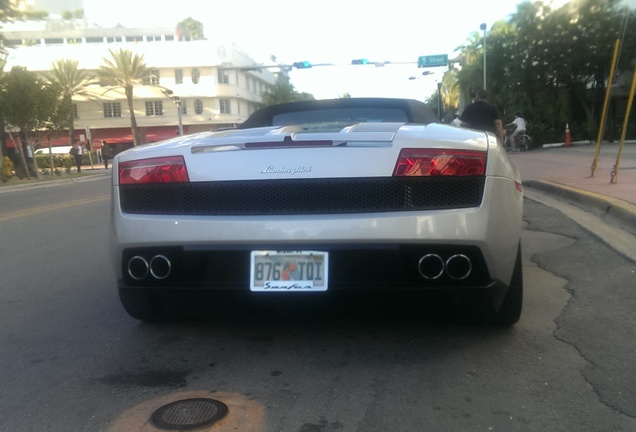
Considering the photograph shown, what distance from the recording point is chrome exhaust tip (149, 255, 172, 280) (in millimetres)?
3254

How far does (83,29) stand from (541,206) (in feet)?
269

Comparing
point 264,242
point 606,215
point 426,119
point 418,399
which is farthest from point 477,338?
point 606,215

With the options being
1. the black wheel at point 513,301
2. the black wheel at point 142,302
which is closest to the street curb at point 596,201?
the black wheel at point 513,301

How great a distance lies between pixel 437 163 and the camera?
3070 millimetres

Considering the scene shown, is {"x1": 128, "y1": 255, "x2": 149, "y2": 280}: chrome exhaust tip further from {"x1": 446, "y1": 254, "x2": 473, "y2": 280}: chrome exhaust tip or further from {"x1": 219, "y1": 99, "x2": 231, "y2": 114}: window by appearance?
{"x1": 219, "y1": 99, "x2": 231, "y2": 114}: window

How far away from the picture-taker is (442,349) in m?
3.42

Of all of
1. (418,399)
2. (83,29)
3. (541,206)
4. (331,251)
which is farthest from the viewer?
(83,29)

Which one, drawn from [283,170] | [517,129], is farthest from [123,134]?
[283,170]

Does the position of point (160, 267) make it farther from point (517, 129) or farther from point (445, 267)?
point (517, 129)

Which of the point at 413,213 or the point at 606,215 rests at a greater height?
the point at 413,213

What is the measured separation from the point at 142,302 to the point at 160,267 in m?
0.32

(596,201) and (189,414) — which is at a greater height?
(189,414)

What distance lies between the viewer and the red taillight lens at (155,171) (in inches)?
129

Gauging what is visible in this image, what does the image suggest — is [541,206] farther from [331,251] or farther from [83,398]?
[83,398]
